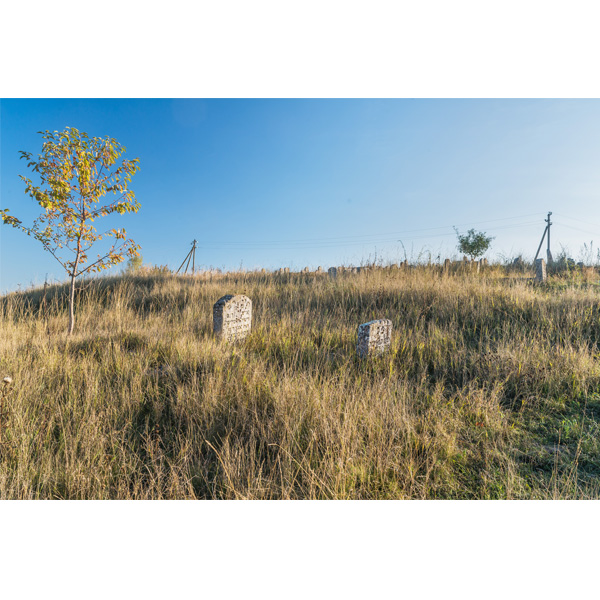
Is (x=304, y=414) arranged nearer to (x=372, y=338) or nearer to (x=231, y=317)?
(x=372, y=338)

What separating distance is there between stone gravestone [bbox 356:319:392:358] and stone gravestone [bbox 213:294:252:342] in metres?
2.15

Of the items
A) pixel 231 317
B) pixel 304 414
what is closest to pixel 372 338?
pixel 304 414

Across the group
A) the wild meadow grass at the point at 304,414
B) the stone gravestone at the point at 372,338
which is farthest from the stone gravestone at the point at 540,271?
the stone gravestone at the point at 372,338

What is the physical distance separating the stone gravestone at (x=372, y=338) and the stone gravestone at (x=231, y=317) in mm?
2154

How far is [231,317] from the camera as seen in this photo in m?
5.66

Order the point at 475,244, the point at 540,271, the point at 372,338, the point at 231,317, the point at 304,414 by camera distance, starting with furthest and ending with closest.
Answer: the point at 475,244 → the point at 540,271 → the point at 231,317 → the point at 372,338 → the point at 304,414

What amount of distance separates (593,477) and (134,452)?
3.60 meters

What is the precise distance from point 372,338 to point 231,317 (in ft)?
7.83

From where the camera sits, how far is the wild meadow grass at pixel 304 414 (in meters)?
2.34

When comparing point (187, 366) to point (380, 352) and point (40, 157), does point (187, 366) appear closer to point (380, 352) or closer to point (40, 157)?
point (380, 352)

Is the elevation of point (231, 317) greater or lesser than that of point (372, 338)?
greater

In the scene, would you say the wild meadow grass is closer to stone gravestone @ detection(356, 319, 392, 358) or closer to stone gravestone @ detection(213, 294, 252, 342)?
stone gravestone @ detection(356, 319, 392, 358)

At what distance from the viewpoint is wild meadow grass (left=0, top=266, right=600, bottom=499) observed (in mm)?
2336
